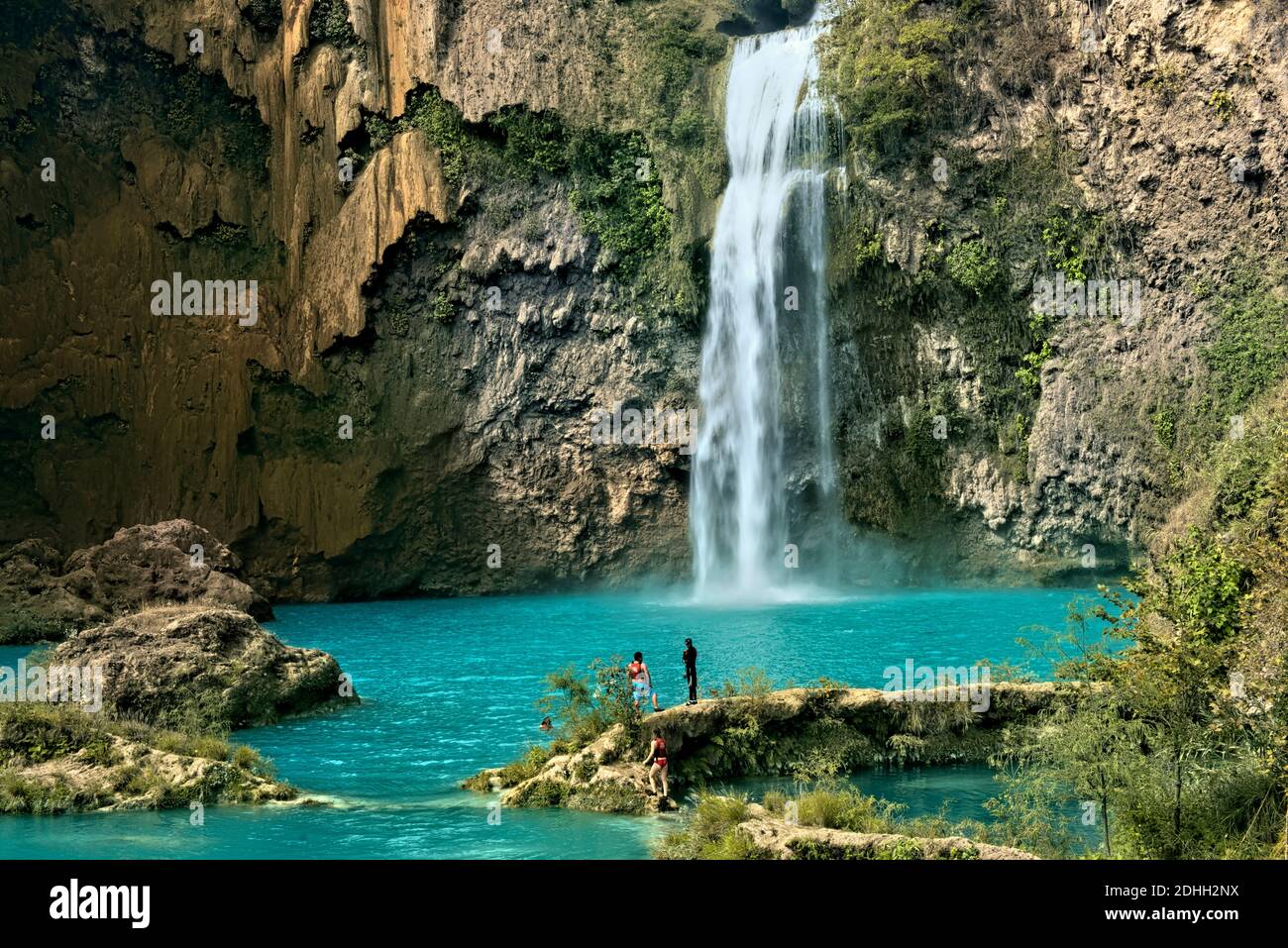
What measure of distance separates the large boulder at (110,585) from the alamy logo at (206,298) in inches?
476

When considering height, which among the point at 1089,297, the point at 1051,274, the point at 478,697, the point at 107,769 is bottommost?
the point at 478,697

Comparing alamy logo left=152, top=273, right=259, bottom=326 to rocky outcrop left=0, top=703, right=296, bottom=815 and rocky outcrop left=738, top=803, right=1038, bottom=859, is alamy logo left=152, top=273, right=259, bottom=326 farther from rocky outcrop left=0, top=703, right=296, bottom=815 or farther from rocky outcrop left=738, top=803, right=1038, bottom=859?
rocky outcrop left=738, top=803, right=1038, bottom=859

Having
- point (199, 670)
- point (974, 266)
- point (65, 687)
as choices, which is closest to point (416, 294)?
point (974, 266)

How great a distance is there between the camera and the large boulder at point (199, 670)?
19.4 meters

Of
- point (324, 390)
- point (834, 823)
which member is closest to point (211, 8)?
point (324, 390)

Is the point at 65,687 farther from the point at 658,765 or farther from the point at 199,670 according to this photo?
the point at 658,765

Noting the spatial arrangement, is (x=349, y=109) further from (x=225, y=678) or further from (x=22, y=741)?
(x=22, y=741)

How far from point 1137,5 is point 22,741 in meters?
35.6

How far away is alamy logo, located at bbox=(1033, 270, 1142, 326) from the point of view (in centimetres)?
3891

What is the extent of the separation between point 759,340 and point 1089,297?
10.2 meters
